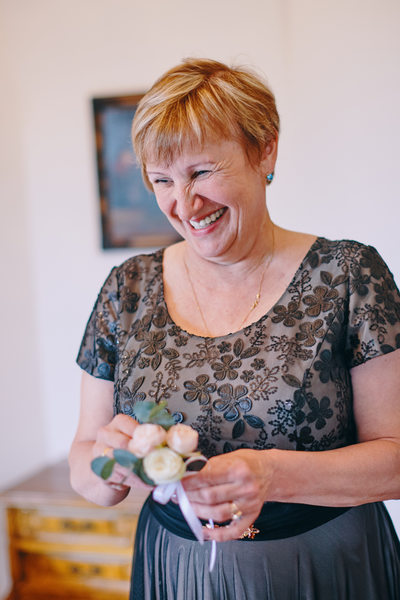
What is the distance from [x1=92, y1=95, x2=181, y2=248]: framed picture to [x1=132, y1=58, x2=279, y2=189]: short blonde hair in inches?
61.2

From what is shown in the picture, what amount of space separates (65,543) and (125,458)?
196 centimetres

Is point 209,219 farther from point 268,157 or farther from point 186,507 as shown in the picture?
point 186,507

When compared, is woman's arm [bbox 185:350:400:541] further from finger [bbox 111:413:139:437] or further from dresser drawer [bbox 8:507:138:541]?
dresser drawer [bbox 8:507:138:541]

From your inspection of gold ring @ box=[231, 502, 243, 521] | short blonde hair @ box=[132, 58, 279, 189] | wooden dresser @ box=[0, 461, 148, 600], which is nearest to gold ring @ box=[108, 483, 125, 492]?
gold ring @ box=[231, 502, 243, 521]

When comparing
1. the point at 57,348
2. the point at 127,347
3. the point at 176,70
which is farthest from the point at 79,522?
the point at 176,70

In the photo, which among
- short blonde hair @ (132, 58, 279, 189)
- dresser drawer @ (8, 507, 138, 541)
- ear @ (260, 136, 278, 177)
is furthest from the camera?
dresser drawer @ (8, 507, 138, 541)

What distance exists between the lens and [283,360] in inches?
44.7

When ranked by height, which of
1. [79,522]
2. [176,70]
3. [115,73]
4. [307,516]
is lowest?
[79,522]

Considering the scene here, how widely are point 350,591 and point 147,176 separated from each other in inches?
39.1

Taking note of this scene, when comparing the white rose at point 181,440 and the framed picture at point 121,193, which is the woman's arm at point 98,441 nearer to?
the white rose at point 181,440

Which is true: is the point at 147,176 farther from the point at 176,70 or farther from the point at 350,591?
the point at 350,591

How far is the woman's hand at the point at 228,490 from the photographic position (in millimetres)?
906

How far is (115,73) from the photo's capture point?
2.76 metres

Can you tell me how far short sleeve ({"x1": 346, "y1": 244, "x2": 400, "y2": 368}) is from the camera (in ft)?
3.65
